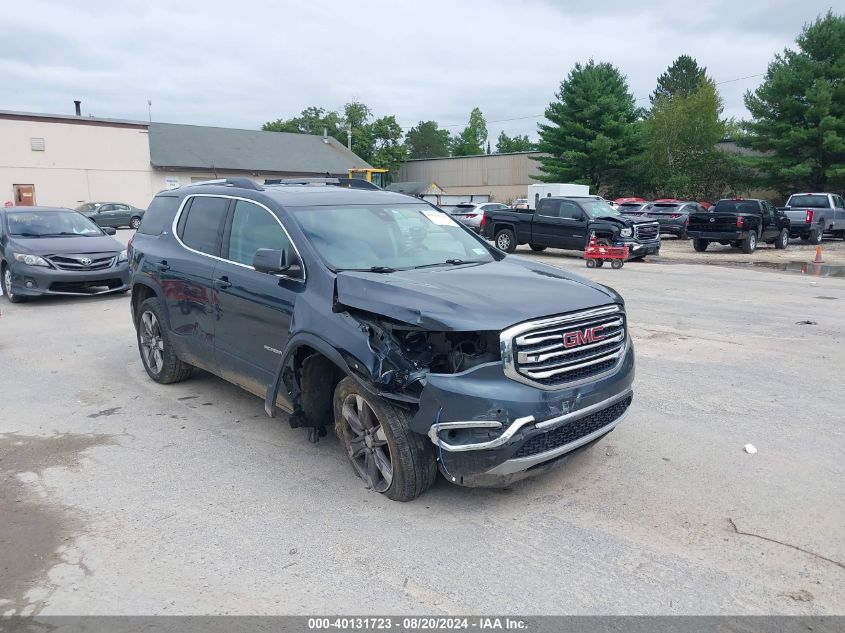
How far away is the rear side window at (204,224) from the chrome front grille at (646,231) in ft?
53.3

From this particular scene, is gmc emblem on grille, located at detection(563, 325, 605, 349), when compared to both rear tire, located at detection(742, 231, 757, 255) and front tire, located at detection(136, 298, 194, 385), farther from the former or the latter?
rear tire, located at detection(742, 231, 757, 255)

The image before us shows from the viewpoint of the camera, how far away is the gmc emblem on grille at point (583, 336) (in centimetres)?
398

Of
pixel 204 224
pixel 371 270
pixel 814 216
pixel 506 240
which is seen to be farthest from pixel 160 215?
pixel 814 216

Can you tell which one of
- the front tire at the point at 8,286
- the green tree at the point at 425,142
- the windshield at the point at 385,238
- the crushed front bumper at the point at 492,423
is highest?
the green tree at the point at 425,142

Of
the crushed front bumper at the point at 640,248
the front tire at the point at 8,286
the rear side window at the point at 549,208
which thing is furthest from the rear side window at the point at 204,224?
the rear side window at the point at 549,208

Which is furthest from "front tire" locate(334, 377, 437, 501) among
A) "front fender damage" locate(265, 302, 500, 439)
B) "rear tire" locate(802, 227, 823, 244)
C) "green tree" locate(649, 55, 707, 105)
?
"green tree" locate(649, 55, 707, 105)

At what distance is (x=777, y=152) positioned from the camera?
36.1 meters

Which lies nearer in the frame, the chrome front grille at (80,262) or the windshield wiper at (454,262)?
the windshield wiper at (454,262)

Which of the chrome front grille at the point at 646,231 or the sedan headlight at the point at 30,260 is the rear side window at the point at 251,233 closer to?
the sedan headlight at the point at 30,260

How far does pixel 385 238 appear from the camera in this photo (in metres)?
5.14

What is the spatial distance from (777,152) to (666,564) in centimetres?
3831

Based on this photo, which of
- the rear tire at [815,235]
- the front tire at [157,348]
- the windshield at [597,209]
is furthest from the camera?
the rear tire at [815,235]

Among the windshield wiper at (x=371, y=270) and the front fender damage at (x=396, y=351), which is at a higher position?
the windshield wiper at (x=371, y=270)

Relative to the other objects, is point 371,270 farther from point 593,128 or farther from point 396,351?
point 593,128
